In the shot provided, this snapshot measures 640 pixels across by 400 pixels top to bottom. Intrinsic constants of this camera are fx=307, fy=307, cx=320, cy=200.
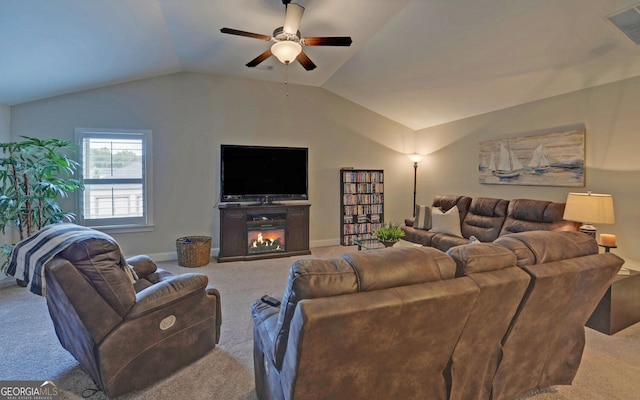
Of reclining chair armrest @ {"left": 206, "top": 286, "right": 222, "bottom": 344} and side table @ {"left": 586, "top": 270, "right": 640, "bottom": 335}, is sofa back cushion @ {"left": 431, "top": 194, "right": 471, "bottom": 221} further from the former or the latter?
reclining chair armrest @ {"left": 206, "top": 286, "right": 222, "bottom": 344}

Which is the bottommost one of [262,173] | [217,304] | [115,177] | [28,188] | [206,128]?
[217,304]

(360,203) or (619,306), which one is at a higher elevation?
A: (360,203)

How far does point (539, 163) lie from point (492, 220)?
3.13 ft

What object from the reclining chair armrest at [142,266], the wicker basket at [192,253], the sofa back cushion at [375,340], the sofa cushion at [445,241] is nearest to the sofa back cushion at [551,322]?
the sofa back cushion at [375,340]

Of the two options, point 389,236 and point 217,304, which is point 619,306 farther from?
point 217,304

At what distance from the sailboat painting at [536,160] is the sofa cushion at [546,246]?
2.52 m

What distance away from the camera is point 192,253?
4.40 meters

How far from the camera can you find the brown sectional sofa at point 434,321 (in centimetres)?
113

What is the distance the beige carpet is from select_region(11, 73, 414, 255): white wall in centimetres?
205

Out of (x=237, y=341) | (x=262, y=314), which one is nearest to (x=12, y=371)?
(x=237, y=341)

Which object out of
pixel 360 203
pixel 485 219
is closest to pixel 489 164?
pixel 485 219

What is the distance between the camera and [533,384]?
69.9 inches

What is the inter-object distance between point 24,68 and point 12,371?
2.81 meters

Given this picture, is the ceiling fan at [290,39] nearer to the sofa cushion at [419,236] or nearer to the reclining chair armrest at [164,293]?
the reclining chair armrest at [164,293]
